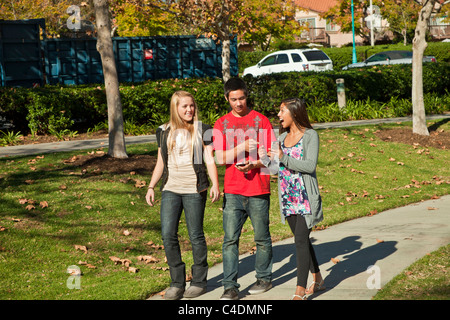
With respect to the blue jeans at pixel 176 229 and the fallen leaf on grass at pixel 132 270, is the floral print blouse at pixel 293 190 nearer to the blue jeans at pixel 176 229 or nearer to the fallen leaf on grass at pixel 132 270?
the blue jeans at pixel 176 229

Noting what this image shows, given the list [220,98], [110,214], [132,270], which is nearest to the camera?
[132,270]

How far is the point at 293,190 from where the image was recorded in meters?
5.05

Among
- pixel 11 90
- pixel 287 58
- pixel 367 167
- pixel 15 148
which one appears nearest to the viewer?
pixel 367 167

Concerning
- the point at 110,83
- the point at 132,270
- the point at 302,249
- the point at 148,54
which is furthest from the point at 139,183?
the point at 148,54

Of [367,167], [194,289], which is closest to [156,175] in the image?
[194,289]

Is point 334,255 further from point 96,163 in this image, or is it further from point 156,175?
point 96,163

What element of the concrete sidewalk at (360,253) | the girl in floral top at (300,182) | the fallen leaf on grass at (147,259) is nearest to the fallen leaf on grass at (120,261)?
the fallen leaf on grass at (147,259)

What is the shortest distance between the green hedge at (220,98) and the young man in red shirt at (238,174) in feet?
31.8

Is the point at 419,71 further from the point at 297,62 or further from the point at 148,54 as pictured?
the point at 297,62

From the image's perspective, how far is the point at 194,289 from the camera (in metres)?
5.31

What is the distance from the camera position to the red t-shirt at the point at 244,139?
508 centimetres

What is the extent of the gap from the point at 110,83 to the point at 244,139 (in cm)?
529
